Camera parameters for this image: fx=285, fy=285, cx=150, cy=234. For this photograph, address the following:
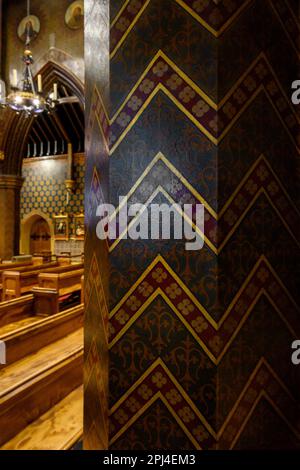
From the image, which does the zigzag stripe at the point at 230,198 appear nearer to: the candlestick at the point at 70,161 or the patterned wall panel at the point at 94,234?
the patterned wall panel at the point at 94,234

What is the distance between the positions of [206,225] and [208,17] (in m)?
0.75

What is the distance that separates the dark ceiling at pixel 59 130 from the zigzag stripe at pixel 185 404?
11598 mm

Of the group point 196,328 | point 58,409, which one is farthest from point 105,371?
point 58,409

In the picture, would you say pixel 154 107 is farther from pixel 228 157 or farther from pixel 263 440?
pixel 263 440

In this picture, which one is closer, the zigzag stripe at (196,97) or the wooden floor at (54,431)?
the zigzag stripe at (196,97)

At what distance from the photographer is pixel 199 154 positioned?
1044 millimetres

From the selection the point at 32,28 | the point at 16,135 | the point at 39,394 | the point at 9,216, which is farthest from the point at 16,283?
the point at 32,28

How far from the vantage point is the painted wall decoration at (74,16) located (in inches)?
286

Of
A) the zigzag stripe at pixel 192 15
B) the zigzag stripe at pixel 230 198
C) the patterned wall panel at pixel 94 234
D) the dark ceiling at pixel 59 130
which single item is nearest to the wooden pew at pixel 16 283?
the patterned wall panel at pixel 94 234

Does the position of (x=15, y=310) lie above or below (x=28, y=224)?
below

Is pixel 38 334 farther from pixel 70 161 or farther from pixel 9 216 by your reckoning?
pixel 70 161

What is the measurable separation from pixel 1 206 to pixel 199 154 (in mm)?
8735

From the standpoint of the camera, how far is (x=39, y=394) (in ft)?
5.16

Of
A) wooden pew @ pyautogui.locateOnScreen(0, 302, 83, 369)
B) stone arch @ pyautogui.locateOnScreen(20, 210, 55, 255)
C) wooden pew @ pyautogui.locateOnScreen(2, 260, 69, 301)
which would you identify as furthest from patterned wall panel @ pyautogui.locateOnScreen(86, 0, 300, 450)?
stone arch @ pyautogui.locateOnScreen(20, 210, 55, 255)
